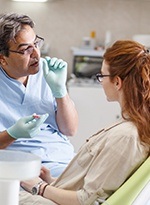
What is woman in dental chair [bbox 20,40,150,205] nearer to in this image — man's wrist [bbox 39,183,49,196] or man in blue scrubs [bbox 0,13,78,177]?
man's wrist [bbox 39,183,49,196]

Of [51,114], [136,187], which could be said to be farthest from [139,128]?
[51,114]

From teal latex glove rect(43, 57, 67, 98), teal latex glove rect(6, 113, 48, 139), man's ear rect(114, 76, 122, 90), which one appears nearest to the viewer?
man's ear rect(114, 76, 122, 90)

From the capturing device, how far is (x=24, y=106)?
204 centimetres

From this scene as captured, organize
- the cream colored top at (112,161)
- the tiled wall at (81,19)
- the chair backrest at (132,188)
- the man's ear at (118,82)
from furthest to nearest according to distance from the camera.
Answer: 1. the tiled wall at (81,19)
2. the man's ear at (118,82)
3. the cream colored top at (112,161)
4. the chair backrest at (132,188)

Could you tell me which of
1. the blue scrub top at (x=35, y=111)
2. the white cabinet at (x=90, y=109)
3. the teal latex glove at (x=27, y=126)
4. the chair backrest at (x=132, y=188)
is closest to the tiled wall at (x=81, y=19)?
the white cabinet at (x=90, y=109)

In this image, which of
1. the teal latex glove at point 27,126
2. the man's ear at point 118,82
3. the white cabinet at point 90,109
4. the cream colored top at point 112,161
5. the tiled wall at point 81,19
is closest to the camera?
the cream colored top at point 112,161

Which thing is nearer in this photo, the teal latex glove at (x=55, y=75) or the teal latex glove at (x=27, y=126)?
the teal latex glove at (x=27, y=126)

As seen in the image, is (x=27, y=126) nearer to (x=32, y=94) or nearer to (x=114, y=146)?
(x=32, y=94)

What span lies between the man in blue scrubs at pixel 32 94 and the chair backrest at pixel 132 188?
726mm

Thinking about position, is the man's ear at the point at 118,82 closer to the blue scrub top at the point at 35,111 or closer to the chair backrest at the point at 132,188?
the chair backrest at the point at 132,188

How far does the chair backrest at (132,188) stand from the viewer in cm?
116

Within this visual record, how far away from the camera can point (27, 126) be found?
1.76 m

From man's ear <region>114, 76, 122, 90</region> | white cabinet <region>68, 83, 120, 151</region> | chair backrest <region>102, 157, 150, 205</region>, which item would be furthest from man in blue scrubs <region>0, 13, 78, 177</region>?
white cabinet <region>68, 83, 120, 151</region>

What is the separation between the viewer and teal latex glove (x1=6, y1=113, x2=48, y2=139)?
1752 millimetres
